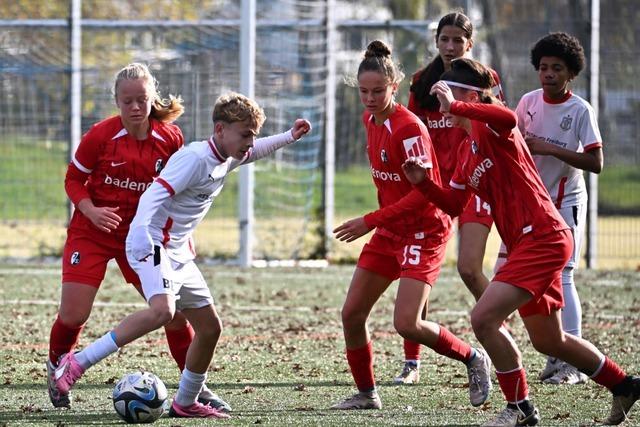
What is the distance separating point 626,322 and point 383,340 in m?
2.21

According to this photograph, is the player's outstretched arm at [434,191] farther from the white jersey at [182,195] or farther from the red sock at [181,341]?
the red sock at [181,341]

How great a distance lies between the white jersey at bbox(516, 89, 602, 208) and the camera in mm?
7258

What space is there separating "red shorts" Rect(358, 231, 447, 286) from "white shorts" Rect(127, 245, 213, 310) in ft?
3.01

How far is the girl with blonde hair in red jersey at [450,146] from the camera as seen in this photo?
23.2 ft

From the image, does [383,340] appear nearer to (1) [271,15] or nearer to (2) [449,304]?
(2) [449,304]

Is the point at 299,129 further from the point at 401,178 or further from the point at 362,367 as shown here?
the point at 362,367

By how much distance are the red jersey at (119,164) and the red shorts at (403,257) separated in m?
1.19

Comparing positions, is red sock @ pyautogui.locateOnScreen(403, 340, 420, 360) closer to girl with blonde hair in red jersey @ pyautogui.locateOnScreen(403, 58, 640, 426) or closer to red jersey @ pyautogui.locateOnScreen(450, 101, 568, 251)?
girl with blonde hair in red jersey @ pyautogui.locateOnScreen(403, 58, 640, 426)

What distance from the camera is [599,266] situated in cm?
1521

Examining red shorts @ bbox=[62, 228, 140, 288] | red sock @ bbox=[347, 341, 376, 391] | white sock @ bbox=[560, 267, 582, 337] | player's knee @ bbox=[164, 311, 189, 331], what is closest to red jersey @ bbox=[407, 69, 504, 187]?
white sock @ bbox=[560, 267, 582, 337]

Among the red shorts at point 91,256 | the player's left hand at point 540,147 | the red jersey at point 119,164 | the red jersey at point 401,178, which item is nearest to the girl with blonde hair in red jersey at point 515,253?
the red jersey at point 401,178

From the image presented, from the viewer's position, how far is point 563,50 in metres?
6.98

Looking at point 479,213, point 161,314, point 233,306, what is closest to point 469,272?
point 479,213

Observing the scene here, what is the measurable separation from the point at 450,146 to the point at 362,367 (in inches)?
63.4
